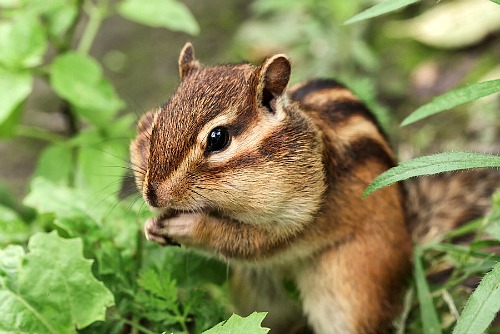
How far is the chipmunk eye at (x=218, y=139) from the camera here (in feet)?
6.70

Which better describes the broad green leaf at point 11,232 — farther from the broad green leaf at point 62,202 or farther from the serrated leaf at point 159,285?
the serrated leaf at point 159,285

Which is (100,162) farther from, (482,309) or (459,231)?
(482,309)

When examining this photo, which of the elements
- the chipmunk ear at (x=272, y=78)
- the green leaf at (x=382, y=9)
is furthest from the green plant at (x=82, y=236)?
the green leaf at (x=382, y=9)

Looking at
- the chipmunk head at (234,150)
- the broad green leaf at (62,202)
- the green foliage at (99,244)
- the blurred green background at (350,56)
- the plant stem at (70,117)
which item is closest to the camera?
the chipmunk head at (234,150)

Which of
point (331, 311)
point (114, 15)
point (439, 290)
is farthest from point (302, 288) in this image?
point (114, 15)

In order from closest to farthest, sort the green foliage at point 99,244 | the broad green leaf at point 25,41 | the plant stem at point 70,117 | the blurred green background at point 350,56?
the green foliage at point 99,244, the broad green leaf at point 25,41, the plant stem at point 70,117, the blurred green background at point 350,56

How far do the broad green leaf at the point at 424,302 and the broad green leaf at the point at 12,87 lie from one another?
1.70 m

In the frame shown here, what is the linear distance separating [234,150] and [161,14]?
124 centimetres

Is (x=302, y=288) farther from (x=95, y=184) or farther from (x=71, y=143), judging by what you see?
(x=71, y=143)

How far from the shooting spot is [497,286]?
69.2 inches

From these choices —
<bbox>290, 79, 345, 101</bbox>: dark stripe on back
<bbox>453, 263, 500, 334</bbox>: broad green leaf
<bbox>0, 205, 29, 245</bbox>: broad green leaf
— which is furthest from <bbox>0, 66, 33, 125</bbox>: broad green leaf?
<bbox>453, 263, 500, 334</bbox>: broad green leaf

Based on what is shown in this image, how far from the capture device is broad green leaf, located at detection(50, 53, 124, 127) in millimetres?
2883

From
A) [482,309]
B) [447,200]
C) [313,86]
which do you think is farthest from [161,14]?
[482,309]

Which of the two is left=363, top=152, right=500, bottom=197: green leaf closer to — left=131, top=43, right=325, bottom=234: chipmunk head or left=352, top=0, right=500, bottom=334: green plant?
left=352, top=0, right=500, bottom=334: green plant
